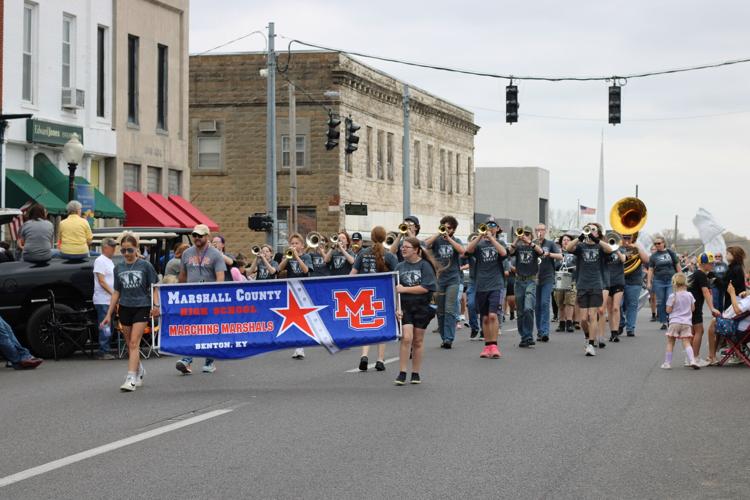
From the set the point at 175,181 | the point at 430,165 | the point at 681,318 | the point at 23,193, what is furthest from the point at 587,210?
A: the point at 681,318

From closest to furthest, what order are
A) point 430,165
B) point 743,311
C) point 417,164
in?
point 743,311 < point 417,164 < point 430,165

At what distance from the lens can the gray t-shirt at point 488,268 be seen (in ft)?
67.4

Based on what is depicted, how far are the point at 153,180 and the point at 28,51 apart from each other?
8.18m

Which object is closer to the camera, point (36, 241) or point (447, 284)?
point (36, 241)

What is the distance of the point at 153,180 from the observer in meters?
40.9

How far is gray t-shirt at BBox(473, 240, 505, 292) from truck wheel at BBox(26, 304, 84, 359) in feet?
19.8

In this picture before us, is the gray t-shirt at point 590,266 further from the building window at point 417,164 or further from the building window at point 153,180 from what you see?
the building window at point 417,164

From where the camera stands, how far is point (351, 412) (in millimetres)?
12562

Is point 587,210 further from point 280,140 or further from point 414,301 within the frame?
point 414,301

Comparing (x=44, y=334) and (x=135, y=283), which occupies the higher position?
(x=135, y=283)

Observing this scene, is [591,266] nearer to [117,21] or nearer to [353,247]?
[353,247]

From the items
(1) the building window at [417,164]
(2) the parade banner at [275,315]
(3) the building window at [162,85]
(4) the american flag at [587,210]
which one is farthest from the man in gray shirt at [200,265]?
(4) the american flag at [587,210]

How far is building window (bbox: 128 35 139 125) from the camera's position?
39500mm

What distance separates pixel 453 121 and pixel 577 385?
54904 mm
